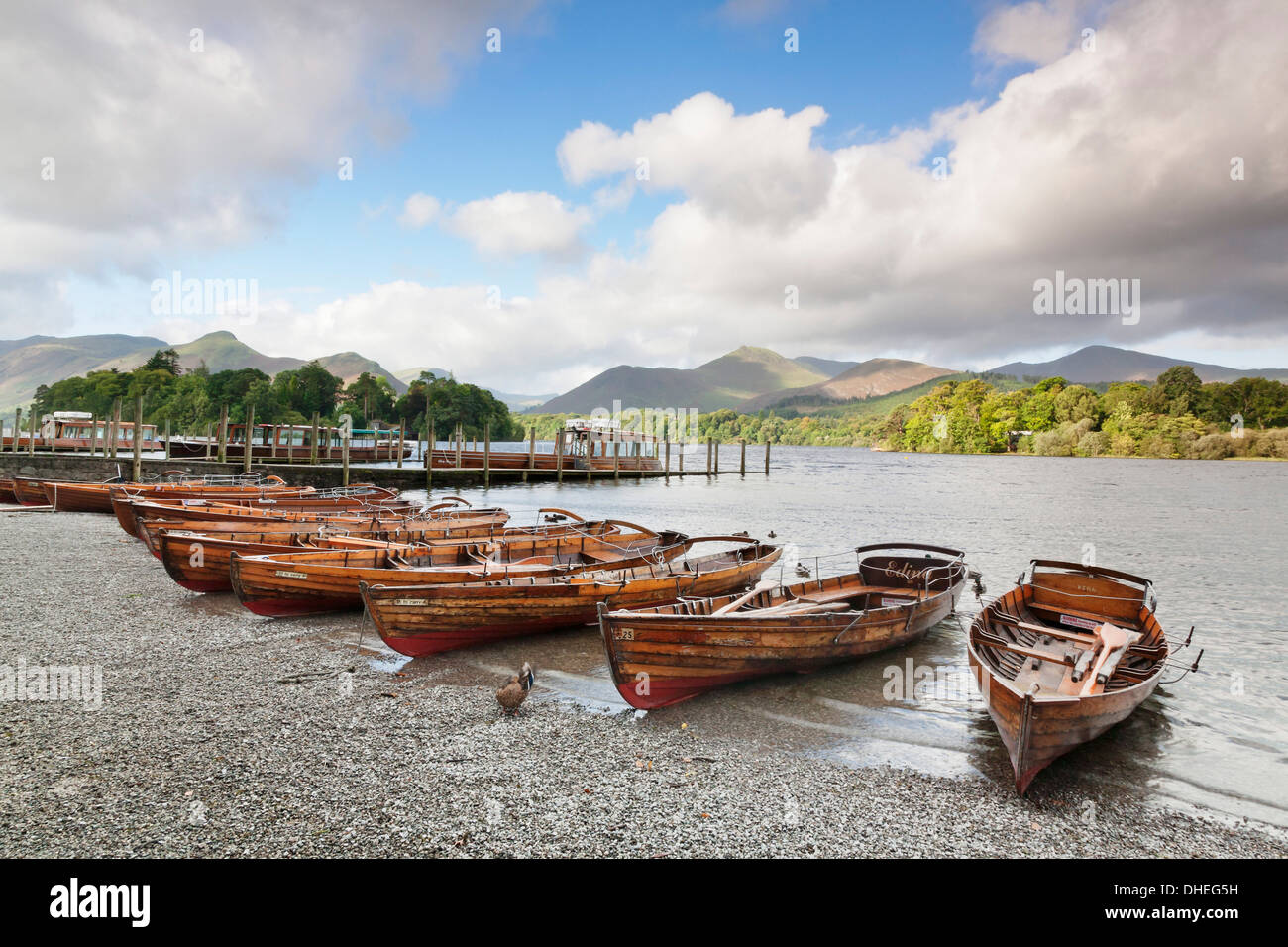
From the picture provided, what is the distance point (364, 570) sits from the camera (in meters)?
11.4

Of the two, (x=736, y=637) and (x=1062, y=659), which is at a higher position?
(x=736, y=637)

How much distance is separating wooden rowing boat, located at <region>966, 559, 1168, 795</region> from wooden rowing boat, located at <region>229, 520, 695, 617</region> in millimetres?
6827

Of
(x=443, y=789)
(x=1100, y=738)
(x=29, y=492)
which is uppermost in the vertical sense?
(x=29, y=492)

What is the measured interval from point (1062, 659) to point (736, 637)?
435cm

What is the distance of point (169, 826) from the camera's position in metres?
5.11

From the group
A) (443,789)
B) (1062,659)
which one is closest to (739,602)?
(1062,659)

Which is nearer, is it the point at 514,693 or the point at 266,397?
the point at 514,693

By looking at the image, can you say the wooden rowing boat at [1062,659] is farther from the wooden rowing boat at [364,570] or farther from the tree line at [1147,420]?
the tree line at [1147,420]

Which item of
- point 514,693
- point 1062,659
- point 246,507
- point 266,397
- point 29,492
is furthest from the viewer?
point 266,397

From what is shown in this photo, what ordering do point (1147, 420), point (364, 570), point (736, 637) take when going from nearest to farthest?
point (736, 637) < point (364, 570) < point (1147, 420)

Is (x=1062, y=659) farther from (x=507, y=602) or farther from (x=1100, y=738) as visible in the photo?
(x=507, y=602)

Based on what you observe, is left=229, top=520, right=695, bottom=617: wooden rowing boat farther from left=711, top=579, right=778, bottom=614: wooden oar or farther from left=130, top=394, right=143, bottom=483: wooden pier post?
left=130, top=394, right=143, bottom=483: wooden pier post

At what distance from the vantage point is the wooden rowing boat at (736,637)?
26.0ft
